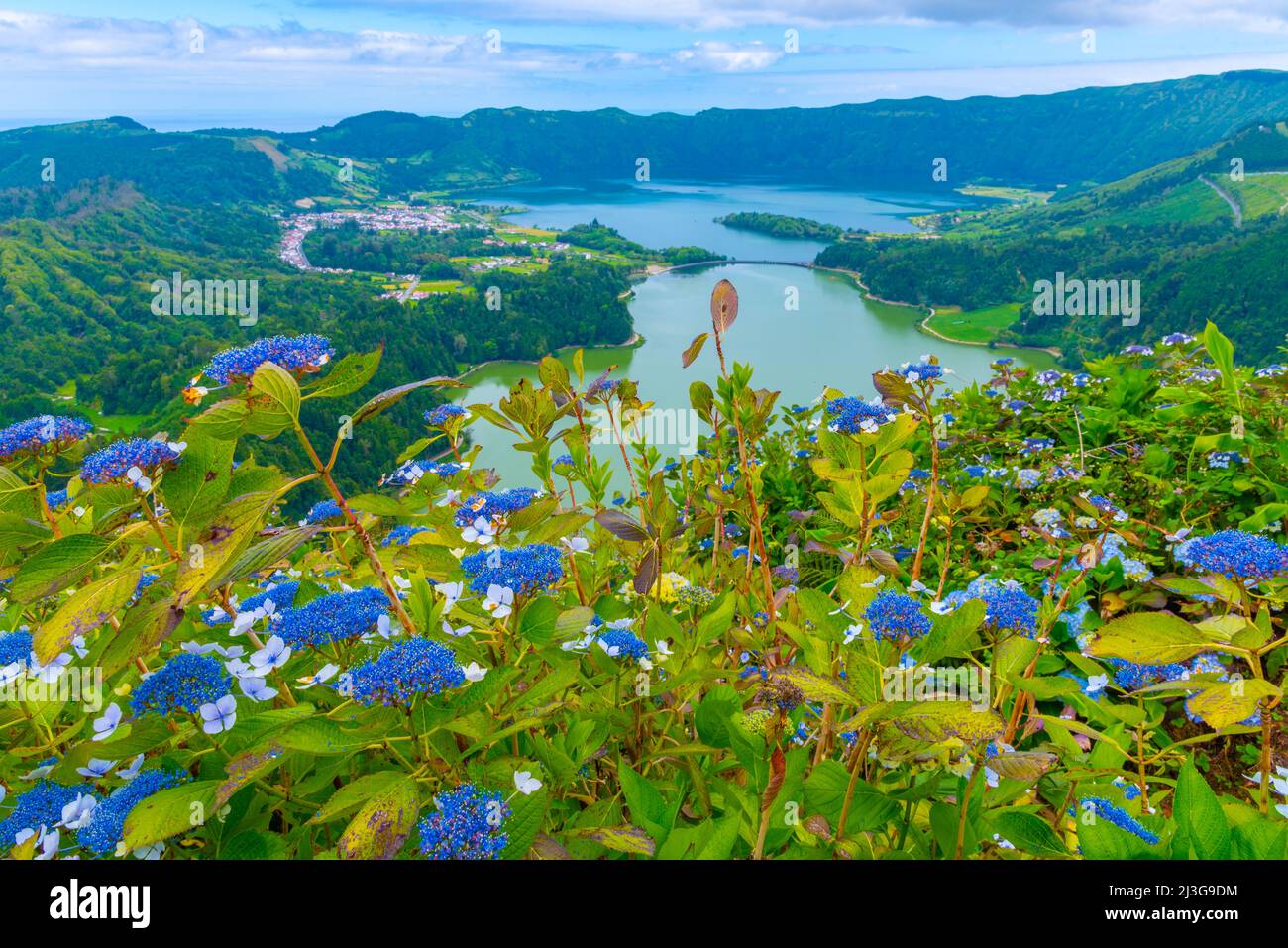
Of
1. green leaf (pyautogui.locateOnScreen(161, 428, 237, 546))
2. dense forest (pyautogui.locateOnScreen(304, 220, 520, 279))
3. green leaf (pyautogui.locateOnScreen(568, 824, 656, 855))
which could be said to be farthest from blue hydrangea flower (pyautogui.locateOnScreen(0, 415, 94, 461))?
dense forest (pyautogui.locateOnScreen(304, 220, 520, 279))

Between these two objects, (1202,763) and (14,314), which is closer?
(1202,763)

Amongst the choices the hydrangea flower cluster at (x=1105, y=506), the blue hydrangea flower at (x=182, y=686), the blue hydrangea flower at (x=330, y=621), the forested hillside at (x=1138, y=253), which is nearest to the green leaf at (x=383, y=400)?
the blue hydrangea flower at (x=330, y=621)

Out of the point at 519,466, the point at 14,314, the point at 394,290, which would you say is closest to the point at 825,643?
the point at 519,466

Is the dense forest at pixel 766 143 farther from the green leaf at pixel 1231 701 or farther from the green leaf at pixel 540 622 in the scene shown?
the green leaf at pixel 1231 701

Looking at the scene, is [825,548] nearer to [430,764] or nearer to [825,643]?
[825,643]

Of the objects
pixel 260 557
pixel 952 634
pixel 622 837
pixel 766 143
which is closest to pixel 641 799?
pixel 622 837

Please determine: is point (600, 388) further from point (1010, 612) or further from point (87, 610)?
point (87, 610)

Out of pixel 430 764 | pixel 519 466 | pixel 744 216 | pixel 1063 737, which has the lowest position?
pixel 519 466
